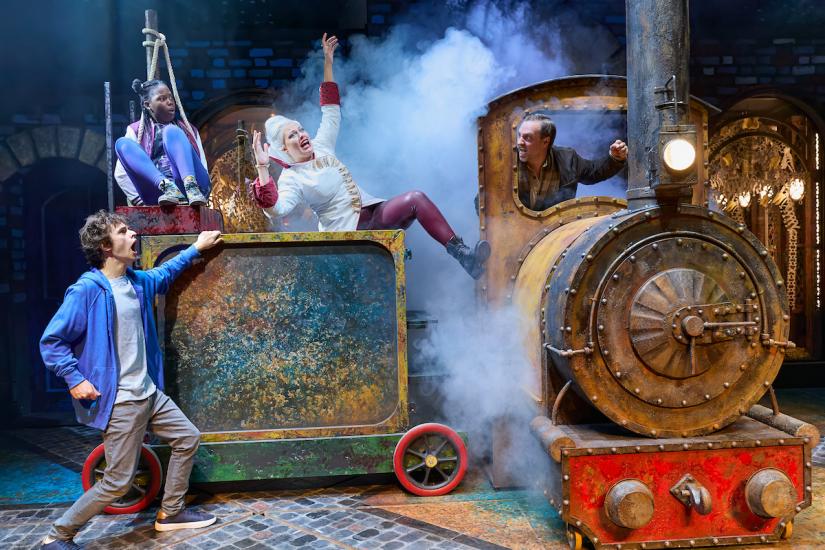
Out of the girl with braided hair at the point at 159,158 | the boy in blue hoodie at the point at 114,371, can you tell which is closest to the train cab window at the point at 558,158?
the girl with braided hair at the point at 159,158

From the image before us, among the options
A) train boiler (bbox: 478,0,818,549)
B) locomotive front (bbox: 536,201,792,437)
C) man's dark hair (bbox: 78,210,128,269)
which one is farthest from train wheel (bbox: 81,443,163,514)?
locomotive front (bbox: 536,201,792,437)

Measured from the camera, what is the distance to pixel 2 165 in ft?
20.9

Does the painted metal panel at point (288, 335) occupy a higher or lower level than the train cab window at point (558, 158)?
lower

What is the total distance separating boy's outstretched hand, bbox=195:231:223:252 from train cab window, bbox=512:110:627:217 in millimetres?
1924

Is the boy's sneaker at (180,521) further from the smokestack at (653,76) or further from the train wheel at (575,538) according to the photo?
the smokestack at (653,76)

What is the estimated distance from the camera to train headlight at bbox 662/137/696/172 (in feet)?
10.00

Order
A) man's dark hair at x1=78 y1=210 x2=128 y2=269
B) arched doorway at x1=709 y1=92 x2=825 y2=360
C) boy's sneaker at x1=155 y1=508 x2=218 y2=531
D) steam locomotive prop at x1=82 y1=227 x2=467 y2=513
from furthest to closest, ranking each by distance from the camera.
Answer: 1. arched doorway at x1=709 y1=92 x2=825 y2=360
2. steam locomotive prop at x1=82 y1=227 x2=467 y2=513
3. boy's sneaker at x1=155 y1=508 x2=218 y2=531
4. man's dark hair at x1=78 y1=210 x2=128 y2=269

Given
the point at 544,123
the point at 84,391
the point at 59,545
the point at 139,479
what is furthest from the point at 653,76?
the point at 59,545

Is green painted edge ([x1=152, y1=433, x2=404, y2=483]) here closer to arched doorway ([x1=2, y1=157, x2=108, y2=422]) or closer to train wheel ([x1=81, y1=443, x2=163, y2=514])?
train wheel ([x1=81, y1=443, x2=163, y2=514])

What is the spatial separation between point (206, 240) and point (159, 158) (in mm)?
→ 956

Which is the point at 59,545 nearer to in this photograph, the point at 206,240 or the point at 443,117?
the point at 206,240

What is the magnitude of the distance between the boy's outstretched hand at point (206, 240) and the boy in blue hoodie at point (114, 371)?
1.08 ft

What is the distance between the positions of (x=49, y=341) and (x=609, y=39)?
19.4 ft

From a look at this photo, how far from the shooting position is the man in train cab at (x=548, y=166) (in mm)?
4129
